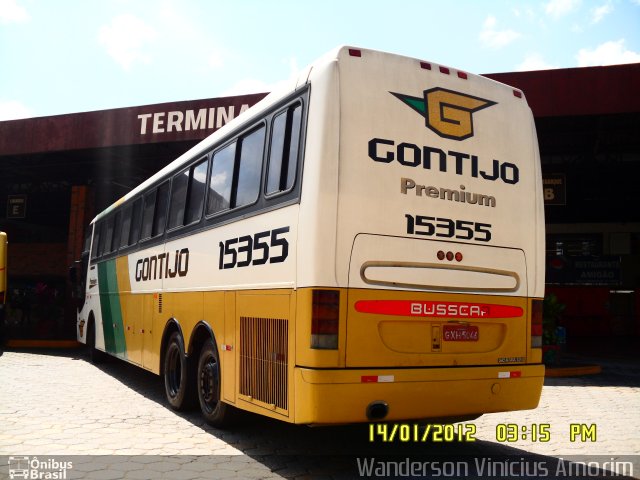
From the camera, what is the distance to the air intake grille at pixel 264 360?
495 cm

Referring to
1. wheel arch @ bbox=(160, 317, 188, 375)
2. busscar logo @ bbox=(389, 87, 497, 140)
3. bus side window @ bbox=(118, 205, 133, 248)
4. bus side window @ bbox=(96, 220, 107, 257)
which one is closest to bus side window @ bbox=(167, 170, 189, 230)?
wheel arch @ bbox=(160, 317, 188, 375)

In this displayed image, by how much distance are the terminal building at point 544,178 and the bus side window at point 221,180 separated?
→ 31.5ft

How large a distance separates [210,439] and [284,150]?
2.99 meters

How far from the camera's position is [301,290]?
4738mm

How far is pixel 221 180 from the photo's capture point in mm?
6633

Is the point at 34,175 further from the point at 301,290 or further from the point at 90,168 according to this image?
the point at 301,290

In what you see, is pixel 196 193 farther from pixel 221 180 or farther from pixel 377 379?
pixel 377 379

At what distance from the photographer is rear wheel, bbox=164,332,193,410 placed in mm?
7180

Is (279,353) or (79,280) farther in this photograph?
(79,280)

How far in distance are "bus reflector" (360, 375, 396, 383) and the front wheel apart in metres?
1.97

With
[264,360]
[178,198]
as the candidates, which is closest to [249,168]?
[264,360]

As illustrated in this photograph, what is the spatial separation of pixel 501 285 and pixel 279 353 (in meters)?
2.05

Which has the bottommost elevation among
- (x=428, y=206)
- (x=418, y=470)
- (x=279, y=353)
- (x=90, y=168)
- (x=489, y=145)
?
(x=418, y=470)

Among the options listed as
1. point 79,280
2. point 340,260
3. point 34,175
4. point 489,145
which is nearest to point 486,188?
point 489,145
